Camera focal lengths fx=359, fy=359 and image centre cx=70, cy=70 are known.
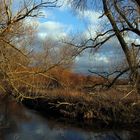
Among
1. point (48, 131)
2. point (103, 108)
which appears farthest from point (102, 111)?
point (48, 131)

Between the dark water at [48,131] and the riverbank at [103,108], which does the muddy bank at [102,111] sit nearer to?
the riverbank at [103,108]

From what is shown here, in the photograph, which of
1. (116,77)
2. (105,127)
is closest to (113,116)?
(105,127)

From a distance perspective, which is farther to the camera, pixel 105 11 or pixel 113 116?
pixel 113 116

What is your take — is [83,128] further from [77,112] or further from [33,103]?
[33,103]

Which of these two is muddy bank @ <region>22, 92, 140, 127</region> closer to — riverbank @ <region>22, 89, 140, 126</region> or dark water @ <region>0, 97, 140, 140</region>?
riverbank @ <region>22, 89, 140, 126</region>

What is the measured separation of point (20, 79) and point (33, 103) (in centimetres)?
2299

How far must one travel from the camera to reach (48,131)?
18781 millimetres

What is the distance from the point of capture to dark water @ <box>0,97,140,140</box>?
1714cm

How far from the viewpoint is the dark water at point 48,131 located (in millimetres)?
17141

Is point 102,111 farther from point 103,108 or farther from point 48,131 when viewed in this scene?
point 48,131

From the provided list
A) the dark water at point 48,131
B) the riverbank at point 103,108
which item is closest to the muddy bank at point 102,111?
the riverbank at point 103,108

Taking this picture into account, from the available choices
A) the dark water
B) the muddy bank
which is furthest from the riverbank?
the dark water

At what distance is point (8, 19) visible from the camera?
4789mm

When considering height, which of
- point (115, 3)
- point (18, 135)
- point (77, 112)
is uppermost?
point (115, 3)
